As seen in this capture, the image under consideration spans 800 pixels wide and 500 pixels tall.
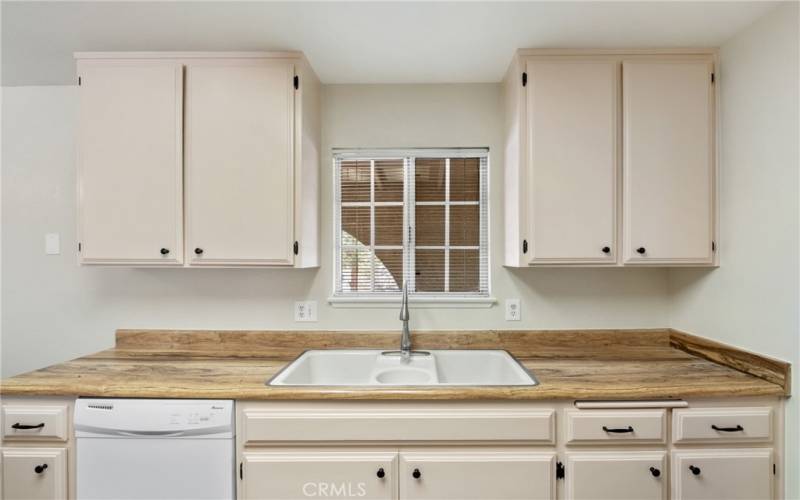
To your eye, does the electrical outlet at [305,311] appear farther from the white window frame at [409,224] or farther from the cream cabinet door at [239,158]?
the cream cabinet door at [239,158]

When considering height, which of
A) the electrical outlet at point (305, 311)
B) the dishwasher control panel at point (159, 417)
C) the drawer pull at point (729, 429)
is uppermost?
the electrical outlet at point (305, 311)

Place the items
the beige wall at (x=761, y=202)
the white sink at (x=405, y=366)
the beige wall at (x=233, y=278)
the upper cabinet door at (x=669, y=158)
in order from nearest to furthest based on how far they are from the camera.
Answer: the beige wall at (x=761, y=202), the upper cabinet door at (x=669, y=158), the white sink at (x=405, y=366), the beige wall at (x=233, y=278)

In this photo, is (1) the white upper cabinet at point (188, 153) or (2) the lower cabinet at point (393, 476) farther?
(1) the white upper cabinet at point (188, 153)

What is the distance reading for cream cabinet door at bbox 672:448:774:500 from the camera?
53.7 inches

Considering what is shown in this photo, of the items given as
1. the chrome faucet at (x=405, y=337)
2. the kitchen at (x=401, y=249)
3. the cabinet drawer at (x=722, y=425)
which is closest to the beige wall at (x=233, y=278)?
the kitchen at (x=401, y=249)

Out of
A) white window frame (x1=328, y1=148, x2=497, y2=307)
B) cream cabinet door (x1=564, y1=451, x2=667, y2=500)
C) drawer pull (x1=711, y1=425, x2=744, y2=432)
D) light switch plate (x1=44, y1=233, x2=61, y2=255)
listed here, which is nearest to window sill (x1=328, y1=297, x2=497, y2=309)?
white window frame (x1=328, y1=148, x2=497, y2=307)

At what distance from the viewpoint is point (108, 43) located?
1.64 m

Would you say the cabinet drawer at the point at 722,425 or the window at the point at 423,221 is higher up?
the window at the point at 423,221

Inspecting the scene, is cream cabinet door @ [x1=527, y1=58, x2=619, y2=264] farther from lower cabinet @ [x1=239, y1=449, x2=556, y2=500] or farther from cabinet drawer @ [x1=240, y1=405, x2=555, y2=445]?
lower cabinet @ [x1=239, y1=449, x2=556, y2=500]

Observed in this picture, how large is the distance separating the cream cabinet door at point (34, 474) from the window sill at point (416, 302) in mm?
1199

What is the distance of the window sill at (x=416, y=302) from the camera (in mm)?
1986

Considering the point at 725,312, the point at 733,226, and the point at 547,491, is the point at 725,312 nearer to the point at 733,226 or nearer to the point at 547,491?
the point at 733,226

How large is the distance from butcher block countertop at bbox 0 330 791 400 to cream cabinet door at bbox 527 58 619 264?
503mm

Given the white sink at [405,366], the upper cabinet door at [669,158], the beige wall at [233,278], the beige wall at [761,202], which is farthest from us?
the beige wall at [233,278]
